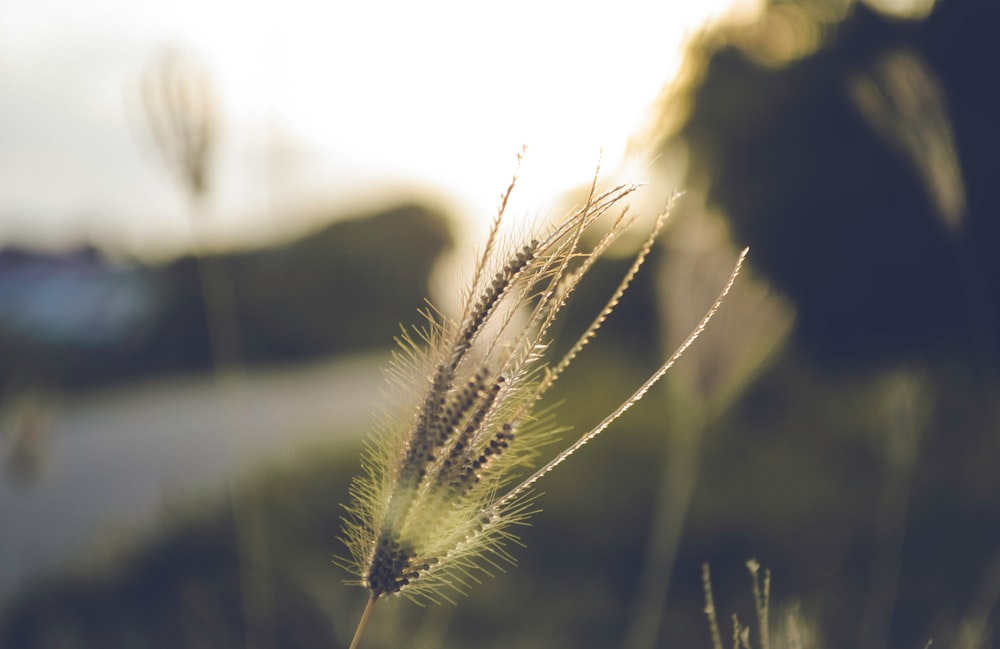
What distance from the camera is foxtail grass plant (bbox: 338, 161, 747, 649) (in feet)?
2.57

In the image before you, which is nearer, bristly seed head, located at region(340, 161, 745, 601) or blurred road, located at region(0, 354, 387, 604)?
bristly seed head, located at region(340, 161, 745, 601)

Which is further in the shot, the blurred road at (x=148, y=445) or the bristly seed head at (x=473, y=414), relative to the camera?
the blurred road at (x=148, y=445)

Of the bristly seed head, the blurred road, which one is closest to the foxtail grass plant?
the bristly seed head

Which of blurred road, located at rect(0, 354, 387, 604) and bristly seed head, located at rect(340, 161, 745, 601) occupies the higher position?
bristly seed head, located at rect(340, 161, 745, 601)

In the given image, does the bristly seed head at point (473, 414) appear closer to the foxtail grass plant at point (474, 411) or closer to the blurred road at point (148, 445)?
the foxtail grass plant at point (474, 411)

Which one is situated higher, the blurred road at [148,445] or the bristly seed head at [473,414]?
the bristly seed head at [473,414]

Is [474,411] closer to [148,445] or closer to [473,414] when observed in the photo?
[473,414]

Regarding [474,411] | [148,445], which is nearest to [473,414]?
[474,411]

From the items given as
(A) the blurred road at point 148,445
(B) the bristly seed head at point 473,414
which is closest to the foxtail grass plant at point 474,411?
(B) the bristly seed head at point 473,414

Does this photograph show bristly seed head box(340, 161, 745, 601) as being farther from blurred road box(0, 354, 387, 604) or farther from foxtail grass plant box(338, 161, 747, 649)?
blurred road box(0, 354, 387, 604)

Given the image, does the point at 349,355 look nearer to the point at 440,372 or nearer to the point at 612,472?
the point at 612,472

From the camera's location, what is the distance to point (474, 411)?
83cm

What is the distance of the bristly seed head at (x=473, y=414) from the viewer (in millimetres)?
785

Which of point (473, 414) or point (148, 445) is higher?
point (473, 414)
